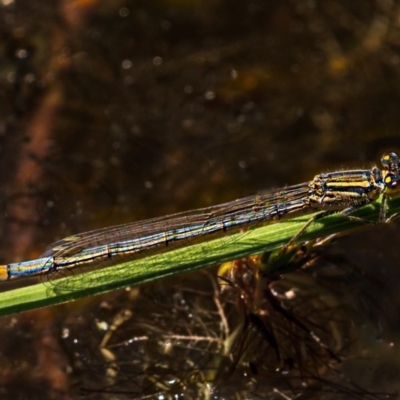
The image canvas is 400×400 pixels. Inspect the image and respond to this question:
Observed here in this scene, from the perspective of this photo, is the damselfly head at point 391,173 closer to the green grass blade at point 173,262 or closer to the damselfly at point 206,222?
the damselfly at point 206,222

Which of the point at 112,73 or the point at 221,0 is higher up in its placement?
the point at 221,0

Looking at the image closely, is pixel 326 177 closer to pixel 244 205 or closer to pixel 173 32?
pixel 244 205

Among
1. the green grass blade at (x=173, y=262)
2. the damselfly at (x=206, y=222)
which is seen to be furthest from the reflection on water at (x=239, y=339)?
the green grass blade at (x=173, y=262)

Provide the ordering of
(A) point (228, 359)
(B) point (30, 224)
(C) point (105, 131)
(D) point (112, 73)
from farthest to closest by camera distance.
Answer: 1. (D) point (112, 73)
2. (C) point (105, 131)
3. (B) point (30, 224)
4. (A) point (228, 359)

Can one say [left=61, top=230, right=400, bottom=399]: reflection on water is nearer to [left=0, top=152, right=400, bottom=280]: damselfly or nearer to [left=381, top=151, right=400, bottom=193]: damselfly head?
[left=0, top=152, right=400, bottom=280]: damselfly

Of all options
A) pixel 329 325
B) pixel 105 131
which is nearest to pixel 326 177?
pixel 329 325

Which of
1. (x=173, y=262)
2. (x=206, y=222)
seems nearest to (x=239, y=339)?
(x=206, y=222)
